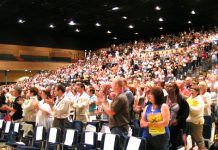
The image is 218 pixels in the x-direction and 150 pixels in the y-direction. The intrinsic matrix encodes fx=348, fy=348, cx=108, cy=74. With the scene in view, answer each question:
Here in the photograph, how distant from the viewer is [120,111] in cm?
486

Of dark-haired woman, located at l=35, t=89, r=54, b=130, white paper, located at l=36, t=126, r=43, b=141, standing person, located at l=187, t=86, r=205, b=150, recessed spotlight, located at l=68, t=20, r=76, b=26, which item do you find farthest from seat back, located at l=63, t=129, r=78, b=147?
recessed spotlight, located at l=68, t=20, r=76, b=26

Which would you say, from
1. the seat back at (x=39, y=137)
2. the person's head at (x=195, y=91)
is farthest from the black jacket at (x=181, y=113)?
the seat back at (x=39, y=137)

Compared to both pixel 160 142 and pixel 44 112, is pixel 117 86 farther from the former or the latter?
pixel 44 112

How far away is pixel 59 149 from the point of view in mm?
5883

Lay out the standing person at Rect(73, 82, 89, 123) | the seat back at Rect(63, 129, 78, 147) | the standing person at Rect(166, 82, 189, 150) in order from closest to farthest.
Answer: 1. the standing person at Rect(166, 82, 189, 150)
2. the seat back at Rect(63, 129, 78, 147)
3. the standing person at Rect(73, 82, 89, 123)

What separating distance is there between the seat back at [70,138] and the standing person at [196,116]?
6.23ft

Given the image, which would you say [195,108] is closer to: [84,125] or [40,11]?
[84,125]

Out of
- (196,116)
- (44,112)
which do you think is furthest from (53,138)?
(196,116)

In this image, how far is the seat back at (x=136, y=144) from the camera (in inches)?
167

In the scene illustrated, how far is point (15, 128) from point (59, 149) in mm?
1468

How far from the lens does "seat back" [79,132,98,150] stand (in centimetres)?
519

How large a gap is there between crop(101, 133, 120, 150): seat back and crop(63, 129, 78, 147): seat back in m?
0.84

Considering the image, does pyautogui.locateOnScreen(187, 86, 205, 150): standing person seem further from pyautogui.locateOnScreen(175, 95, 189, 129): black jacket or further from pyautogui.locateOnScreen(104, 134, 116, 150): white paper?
pyautogui.locateOnScreen(104, 134, 116, 150): white paper

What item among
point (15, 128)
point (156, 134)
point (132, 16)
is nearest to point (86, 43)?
point (132, 16)
